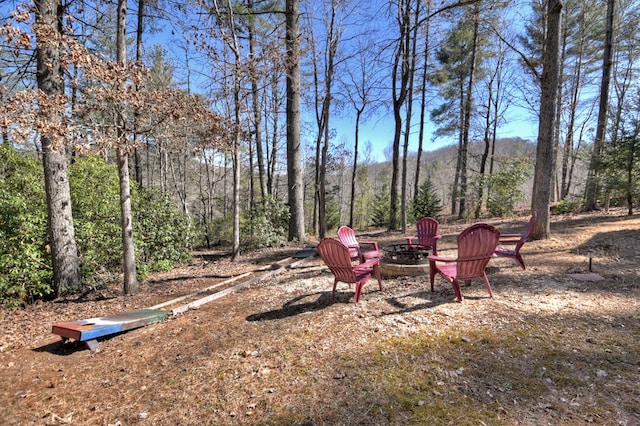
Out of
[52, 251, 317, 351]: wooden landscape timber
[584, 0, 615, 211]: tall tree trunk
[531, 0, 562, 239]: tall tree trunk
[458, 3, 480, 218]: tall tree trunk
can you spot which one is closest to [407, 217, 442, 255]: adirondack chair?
[531, 0, 562, 239]: tall tree trunk

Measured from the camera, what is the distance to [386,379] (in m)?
2.27

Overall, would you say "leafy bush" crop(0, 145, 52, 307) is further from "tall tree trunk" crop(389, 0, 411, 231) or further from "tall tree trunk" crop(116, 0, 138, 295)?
"tall tree trunk" crop(389, 0, 411, 231)

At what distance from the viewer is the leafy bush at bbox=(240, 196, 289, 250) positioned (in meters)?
8.80

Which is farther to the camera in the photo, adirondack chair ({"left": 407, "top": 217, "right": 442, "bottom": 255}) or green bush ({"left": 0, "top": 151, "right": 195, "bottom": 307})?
adirondack chair ({"left": 407, "top": 217, "right": 442, "bottom": 255})

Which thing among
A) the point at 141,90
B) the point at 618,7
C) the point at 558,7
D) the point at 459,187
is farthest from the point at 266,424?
the point at 618,7

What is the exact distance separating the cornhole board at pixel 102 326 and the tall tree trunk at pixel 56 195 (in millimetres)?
2079

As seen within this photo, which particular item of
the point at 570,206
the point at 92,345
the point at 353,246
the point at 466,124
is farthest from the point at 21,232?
the point at 466,124

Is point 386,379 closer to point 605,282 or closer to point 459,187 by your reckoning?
point 605,282

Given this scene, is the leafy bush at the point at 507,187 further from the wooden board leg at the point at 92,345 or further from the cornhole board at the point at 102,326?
the wooden board leg at the point at 92,345

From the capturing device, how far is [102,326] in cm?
330

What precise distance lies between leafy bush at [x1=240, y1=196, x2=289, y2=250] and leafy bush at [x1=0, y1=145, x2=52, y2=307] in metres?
4.58

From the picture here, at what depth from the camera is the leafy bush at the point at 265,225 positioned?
8805mm

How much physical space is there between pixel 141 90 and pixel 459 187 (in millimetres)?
15461

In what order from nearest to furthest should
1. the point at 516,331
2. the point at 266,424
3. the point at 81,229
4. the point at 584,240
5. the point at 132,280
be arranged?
1. the point at 266,424
2. the point at 516,331
3. the point at 132,280
4. the point at 81,229
5. the point at 584,240
